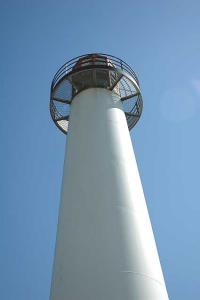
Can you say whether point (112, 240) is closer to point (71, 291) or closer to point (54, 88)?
point (71, 291)

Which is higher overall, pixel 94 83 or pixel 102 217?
pixel 94 83

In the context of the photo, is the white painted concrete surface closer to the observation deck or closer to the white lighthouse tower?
the white lighthouse tower

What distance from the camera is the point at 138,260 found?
7.12 m

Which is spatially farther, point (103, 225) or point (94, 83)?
point (94, 83)

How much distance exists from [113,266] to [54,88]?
8914mm

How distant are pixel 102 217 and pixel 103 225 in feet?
0.78

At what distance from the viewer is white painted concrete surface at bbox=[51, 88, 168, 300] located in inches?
263

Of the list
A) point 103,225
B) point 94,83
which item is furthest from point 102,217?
point 94,83

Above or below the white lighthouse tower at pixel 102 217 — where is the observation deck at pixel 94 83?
above

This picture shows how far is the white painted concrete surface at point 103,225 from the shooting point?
6.69 meters

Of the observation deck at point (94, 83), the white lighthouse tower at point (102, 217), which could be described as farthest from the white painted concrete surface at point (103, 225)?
the observation deck at point (94, 83)

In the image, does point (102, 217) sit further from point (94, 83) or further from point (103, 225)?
point (94, 83)

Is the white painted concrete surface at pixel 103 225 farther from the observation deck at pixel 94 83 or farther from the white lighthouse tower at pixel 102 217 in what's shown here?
the observation deck at pixel 94 83

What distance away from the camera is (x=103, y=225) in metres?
7.62
